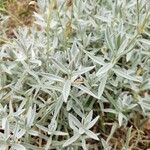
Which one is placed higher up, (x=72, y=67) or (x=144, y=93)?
(x=72, y=67)

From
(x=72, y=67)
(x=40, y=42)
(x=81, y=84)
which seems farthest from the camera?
(x=40, y=42)

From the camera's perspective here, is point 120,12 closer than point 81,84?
No

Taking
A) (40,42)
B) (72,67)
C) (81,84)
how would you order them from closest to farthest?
(72,67), (81,84), (40,42)

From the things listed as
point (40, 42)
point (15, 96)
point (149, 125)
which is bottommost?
point (149, 125)

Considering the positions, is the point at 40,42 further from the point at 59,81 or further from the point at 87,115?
the point at 87,115

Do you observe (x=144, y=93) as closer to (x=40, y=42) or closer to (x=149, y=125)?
(x=149, y=125)

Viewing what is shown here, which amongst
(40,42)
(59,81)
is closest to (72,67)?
(59,81)
